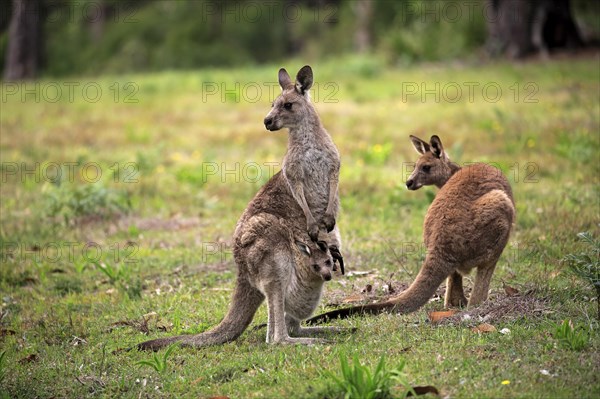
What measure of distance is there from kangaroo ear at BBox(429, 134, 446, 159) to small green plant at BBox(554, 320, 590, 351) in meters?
2.10

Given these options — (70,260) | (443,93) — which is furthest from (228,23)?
Result: (70,260)

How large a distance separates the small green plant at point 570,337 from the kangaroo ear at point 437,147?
6.89 feet

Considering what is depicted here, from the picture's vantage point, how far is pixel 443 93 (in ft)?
50.5

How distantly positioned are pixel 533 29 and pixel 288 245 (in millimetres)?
15084

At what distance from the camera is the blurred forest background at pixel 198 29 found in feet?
80.7

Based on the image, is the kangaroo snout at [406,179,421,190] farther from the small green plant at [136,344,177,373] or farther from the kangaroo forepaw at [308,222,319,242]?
the small green plant at [136,344,177,373]

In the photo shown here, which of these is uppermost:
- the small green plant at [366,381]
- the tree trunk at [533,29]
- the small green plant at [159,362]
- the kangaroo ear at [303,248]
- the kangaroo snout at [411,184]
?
the tree trunk at [533,29]

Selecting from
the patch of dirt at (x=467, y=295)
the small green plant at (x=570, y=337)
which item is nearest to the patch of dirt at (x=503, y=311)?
the patch of dirt at (x=467, y=295)

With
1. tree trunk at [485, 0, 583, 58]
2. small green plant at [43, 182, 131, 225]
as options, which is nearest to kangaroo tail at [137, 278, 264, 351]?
small green plant at [43, 182, 131, 225]

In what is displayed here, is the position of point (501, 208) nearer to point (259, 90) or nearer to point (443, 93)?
point (443, 93)

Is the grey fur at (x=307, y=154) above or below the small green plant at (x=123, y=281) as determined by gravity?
above

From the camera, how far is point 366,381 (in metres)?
4.48

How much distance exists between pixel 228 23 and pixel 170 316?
23.5m

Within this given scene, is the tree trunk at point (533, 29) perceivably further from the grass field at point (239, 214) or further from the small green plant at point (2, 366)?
the small green plant at point (2, 366)
